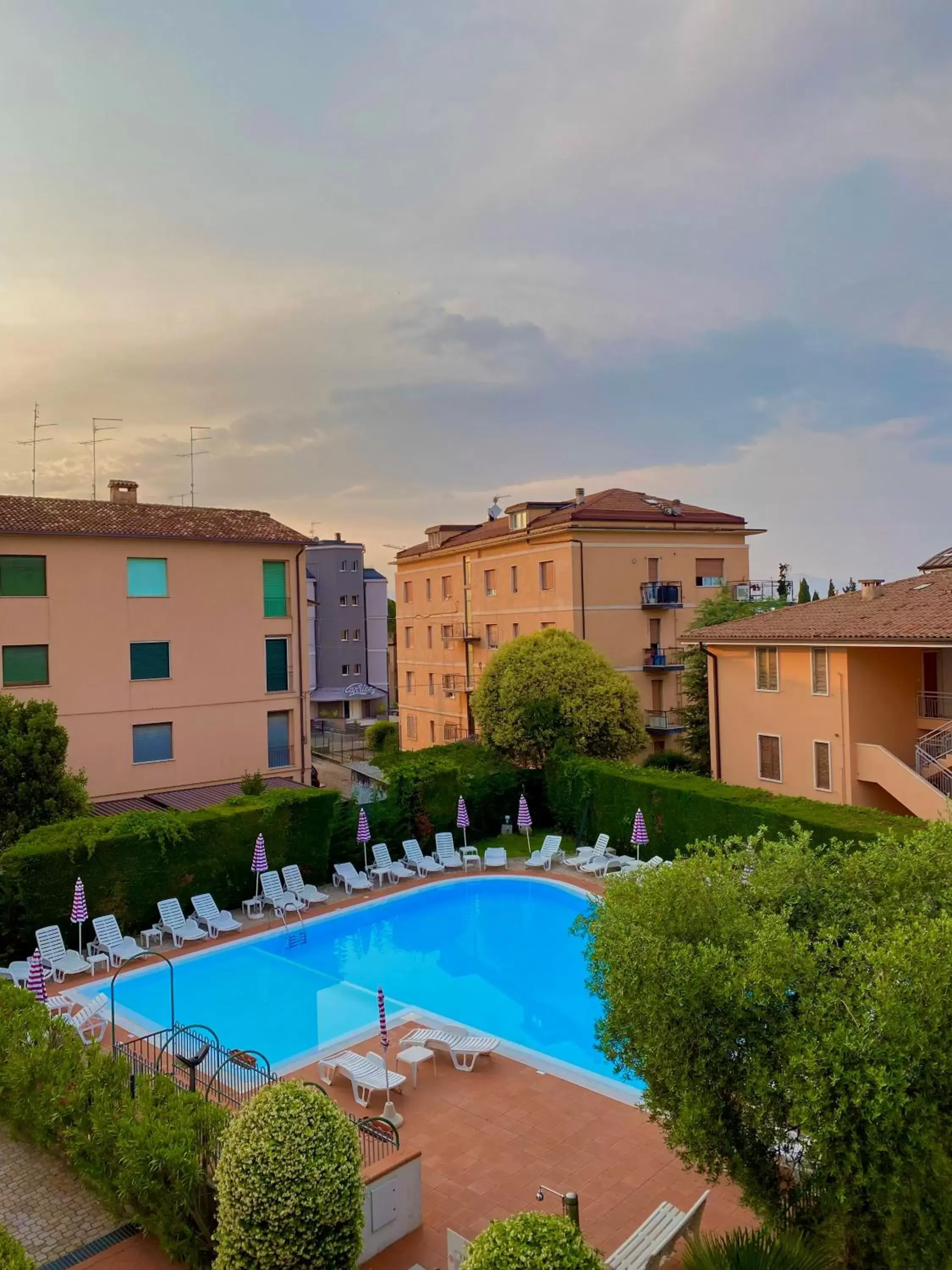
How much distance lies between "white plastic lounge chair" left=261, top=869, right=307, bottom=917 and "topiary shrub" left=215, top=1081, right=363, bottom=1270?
515 inches

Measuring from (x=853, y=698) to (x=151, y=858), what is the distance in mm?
17071

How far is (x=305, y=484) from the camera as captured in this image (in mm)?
31078

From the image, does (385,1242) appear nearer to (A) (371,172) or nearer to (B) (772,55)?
(B) (772,55)

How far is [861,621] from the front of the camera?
861 inches

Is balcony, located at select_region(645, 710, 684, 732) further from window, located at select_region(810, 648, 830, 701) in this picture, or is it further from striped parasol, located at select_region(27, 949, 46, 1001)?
striped parasol, located at select_region(27, 949, 46, 1001)

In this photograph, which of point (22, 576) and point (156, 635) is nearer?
point (22, 576)

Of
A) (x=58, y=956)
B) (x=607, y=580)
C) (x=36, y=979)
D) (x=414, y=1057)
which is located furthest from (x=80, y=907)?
(x=607, y=580)

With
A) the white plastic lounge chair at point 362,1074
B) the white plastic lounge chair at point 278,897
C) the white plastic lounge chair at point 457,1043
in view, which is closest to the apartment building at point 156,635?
the white plastic lounge chair at point 278,897

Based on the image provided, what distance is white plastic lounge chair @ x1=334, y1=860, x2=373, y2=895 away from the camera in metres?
22.1

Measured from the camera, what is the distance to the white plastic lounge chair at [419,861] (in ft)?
77.4

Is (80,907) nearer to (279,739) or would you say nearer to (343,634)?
(279,739)

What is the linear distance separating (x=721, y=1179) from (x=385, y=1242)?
12.0 ft

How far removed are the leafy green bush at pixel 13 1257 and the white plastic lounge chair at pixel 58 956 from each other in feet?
33.5

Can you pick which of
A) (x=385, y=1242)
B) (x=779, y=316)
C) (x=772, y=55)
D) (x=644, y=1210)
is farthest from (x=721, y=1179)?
(x=779, y=316)
